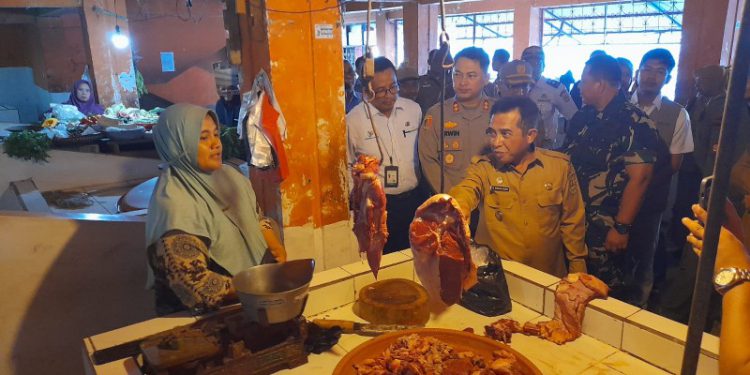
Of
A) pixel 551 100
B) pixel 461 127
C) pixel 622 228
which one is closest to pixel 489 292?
pixel 622 228

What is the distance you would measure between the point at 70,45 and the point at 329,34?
36.6ft

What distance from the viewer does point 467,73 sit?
352 centimetres

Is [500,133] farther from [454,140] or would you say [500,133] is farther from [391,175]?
[391,175]

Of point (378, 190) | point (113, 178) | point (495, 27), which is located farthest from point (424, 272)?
point (495, 27)

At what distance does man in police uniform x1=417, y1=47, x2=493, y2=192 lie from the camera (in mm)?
3512

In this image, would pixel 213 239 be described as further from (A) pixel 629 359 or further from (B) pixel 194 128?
(A) pixel 629 359

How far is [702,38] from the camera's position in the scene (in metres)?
5.75

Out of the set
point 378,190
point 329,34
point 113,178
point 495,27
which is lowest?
point 113,178

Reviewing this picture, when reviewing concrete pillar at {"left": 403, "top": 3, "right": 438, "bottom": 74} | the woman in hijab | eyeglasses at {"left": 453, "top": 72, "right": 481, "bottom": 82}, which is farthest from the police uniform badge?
the woman in hijab

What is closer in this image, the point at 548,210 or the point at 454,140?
the point at 548,210

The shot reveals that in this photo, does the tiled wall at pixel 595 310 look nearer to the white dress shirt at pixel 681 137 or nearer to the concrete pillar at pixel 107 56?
the white dress shirt at pixel 681 137

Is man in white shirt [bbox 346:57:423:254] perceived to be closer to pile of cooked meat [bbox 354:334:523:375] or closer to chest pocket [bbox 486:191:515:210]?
chest pocket [bbox 486:191:515:210]

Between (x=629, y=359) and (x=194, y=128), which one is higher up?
(x=194, y=128)

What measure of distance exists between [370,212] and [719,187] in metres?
1.48
